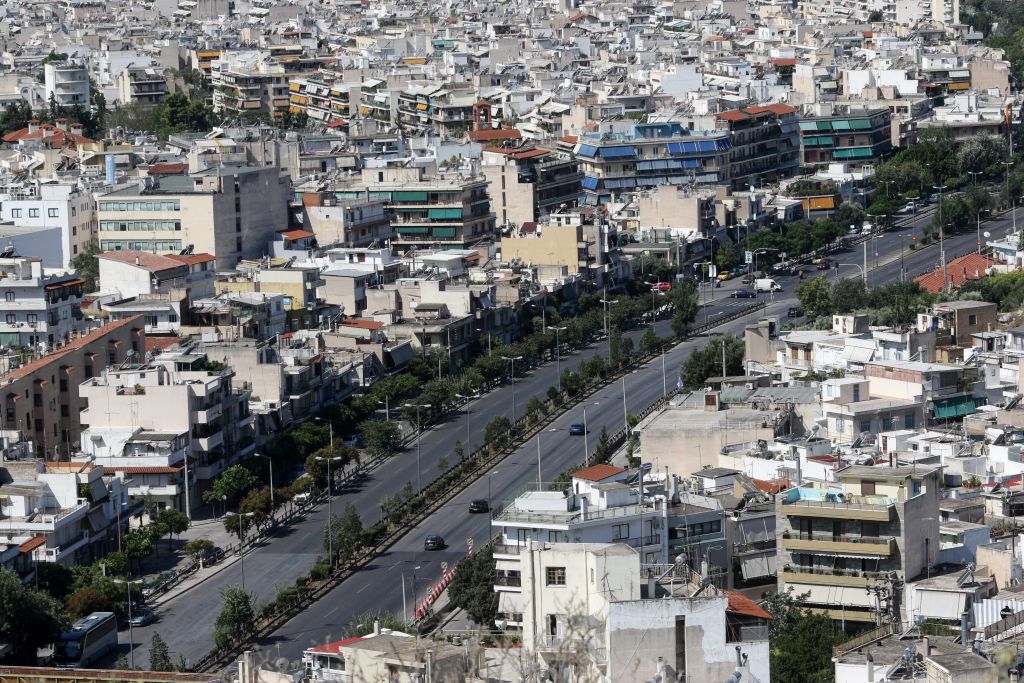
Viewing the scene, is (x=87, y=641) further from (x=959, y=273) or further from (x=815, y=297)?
(x=959, y=273)

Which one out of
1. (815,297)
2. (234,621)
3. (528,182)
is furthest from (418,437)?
(528,182)

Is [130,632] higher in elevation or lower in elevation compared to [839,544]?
lower

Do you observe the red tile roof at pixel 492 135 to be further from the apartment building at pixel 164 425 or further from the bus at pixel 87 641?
the bus at pixel 87 641

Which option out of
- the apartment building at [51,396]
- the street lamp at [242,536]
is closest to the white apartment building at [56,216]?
the apartment building at [51,396]

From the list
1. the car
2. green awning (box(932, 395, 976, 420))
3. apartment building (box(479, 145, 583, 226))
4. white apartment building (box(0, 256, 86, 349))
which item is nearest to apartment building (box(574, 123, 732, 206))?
apartment building (box(479, 145, 583, 226))

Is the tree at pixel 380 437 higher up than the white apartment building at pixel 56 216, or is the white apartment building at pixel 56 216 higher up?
the white apartment building at pixel 56 216

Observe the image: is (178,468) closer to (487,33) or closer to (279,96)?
(279,96)

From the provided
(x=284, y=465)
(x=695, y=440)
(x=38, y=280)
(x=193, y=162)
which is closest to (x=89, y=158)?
(x=193, y=162)
